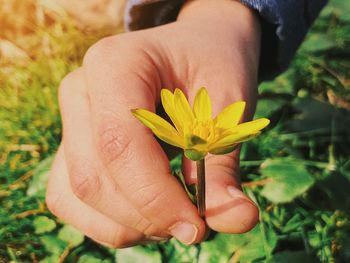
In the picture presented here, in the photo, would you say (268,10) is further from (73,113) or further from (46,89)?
(46,89)

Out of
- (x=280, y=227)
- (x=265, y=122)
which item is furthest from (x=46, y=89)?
(x=265, y=122)

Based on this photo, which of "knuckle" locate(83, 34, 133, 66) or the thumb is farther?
"knuckle" locate(83, 34, 133, 66)

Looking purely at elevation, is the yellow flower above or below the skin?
above

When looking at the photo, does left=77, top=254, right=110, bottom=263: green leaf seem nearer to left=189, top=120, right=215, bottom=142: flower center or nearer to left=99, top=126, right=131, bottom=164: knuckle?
left=99, top=126, right=131, bottom=164: knuckle

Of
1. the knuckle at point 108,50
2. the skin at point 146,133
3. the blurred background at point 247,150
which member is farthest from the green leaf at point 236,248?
the knuckle at point 108,50

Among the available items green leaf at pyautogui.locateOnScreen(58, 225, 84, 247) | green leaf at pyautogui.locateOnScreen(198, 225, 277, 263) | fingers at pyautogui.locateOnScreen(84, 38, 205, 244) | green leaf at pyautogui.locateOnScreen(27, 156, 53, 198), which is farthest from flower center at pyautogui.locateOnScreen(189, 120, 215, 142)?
green leaf at pyautogui.locateOnScreen(27, 156, 53, 198)
